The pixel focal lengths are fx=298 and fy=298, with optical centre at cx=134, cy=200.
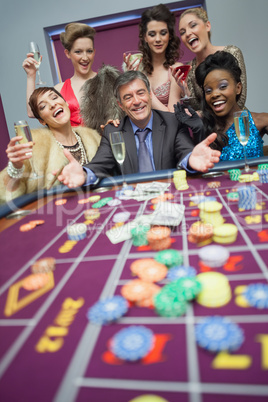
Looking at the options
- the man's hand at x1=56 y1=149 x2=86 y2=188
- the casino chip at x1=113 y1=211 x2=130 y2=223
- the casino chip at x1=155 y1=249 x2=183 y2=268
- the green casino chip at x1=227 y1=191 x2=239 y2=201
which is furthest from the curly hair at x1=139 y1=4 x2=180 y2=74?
the casino chip at x1=155 y1=249 x2=183 y2=268

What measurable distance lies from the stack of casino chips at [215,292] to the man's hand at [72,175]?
3.83 feet

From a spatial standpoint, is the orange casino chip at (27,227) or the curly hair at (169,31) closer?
the orange casino chip at (27,227)

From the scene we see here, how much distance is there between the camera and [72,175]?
173cm

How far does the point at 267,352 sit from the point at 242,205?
0.70 m

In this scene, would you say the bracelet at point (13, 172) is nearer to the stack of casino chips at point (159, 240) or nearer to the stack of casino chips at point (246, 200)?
the stack of casino chips at point (159, 240)

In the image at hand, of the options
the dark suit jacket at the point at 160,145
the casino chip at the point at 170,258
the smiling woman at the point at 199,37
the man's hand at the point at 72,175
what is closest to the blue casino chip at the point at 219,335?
the casino chip at the point at 170,258

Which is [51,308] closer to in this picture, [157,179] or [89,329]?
[89,329]

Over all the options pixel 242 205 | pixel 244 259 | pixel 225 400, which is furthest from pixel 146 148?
pixel 225 400

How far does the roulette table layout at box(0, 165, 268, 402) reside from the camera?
0.47 metres

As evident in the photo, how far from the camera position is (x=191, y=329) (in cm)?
57

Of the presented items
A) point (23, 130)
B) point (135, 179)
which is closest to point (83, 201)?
point (135, 179)

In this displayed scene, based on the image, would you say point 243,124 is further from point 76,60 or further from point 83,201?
point 76,60

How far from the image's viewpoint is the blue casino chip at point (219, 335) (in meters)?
0.51

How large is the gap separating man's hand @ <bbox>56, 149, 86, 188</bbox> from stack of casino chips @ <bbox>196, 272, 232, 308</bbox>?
117 cm
